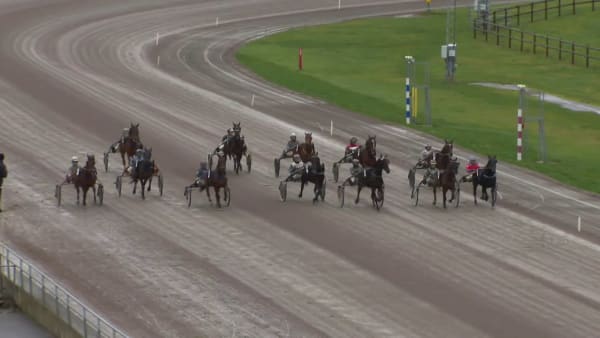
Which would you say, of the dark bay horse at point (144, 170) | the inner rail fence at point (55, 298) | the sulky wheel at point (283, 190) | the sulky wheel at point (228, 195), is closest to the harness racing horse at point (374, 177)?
the sulky wheel at point (283, 190)

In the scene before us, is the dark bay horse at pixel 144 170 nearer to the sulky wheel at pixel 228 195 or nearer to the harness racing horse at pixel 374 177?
the sulky wheel at pixel 228 195

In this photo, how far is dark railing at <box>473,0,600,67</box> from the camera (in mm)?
69188

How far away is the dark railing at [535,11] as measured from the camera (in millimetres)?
77550

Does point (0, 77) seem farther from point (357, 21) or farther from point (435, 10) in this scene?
point (435, 10)

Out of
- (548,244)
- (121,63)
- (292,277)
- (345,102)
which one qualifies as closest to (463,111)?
(345,102)

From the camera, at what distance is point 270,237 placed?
3506 cm

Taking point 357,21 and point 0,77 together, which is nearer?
point 0,77

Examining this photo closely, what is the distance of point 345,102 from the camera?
5519cm

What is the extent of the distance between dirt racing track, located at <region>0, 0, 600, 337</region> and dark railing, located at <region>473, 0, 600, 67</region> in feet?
57.0

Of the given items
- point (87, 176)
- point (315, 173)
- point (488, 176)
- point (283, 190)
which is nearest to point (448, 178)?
point (488, 176)

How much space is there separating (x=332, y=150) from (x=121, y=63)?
1881 cm

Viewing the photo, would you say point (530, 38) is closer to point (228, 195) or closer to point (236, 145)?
point (236, 145)

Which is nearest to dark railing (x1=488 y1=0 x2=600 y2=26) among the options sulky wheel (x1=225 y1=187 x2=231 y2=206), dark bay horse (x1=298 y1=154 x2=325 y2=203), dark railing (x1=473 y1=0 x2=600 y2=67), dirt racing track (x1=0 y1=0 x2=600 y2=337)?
dark railing (x1=473 y1=0 x2=600 y2=67)

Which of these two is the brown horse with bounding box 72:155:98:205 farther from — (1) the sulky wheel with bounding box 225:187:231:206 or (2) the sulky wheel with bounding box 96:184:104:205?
(1) the sulky wheel with bounding box 225:187:231:206
